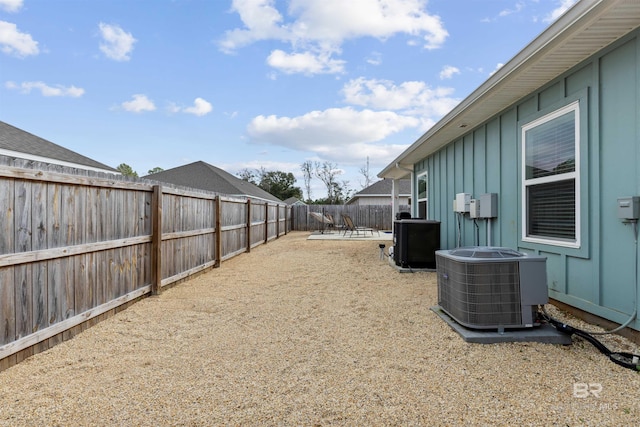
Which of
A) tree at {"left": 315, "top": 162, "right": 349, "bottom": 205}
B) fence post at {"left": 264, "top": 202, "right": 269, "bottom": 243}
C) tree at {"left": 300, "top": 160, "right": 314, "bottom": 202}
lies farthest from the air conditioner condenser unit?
tree at {"left": 300, "top": 160, "right": 314, "bottom": 202}

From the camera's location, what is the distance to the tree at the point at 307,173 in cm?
4022

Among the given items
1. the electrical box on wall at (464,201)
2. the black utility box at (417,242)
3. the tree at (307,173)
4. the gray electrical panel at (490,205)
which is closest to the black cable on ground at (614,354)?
the gray electrical panel at (490,205)

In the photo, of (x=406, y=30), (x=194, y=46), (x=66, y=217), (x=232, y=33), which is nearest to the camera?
(x=66, y=217)

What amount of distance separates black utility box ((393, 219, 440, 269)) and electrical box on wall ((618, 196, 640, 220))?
3204 mm

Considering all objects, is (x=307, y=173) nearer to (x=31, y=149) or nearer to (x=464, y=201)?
(x=31, y=149)

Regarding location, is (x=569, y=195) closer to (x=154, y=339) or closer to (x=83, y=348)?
(x=154, y=339)

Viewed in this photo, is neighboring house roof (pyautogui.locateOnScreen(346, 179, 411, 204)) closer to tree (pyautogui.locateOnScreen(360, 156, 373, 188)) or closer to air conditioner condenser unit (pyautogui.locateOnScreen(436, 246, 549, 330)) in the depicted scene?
tree (pyautogui.locateOnScreen(360, 156, 373, 188))

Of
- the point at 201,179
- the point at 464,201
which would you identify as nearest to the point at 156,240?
the point at 464,201

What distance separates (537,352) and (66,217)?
387 centimetres

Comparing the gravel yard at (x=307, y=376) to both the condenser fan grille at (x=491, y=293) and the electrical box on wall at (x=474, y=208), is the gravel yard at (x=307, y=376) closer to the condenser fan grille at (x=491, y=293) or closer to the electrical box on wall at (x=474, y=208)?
the condenser fan grille at (x=491, y=293)

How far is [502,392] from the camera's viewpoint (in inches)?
71.4

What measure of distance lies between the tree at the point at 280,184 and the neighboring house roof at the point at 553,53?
38.1 meters

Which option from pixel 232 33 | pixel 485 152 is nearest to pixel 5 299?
pixel 485 152

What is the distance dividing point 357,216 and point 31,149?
14565mm
